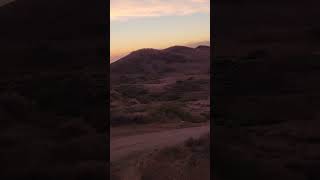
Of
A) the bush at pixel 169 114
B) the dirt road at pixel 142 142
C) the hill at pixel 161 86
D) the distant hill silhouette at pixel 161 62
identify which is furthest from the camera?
the distant hill silhouette at pixel 161 62

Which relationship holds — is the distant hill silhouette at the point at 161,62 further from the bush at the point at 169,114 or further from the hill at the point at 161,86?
the bush at the point at 169,114

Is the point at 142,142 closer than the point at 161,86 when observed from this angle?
Yes

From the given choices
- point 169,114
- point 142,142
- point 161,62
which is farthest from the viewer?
point 161,62

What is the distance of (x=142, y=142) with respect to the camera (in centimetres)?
1059

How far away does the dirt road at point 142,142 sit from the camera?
30.0 feet

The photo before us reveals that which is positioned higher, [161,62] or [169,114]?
[161,62]

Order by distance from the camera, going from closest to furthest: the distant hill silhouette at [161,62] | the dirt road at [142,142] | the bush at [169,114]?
the dirt road at [142,142] → the bush at [169,114] → the distant hill silhouette at [161,62]

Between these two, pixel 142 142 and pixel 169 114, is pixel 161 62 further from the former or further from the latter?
pixel 142 142

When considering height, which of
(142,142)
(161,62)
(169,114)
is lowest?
(142,142)
